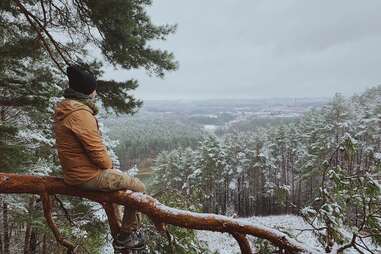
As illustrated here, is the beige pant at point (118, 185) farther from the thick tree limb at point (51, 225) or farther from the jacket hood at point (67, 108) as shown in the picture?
the jacket hood at point (67, 108)

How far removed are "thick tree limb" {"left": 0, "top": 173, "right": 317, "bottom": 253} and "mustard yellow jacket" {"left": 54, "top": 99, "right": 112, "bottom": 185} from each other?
0.20 m

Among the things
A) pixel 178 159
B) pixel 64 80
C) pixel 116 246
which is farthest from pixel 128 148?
pixel 116 246

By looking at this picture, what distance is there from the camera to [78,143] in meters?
2.95

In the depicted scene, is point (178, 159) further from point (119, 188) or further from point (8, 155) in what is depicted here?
point (119, 188)

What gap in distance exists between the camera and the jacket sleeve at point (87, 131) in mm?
2852

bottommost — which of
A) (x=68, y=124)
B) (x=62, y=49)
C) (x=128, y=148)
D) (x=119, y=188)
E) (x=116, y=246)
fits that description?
(x=128, y=148)

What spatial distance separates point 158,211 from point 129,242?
0.53 meters

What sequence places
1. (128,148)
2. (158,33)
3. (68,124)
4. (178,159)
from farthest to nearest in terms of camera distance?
(128,148) < (178,159) < (158,33) < (68,124)

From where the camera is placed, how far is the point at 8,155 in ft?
21.1

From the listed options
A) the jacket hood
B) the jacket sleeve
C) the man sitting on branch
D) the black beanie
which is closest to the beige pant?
the man sitting on branch

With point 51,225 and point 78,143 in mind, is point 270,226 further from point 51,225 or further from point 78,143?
point 51,225

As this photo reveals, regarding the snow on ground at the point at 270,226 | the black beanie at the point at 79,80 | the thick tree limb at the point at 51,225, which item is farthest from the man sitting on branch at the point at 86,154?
the snow on ground at the point at 270,226

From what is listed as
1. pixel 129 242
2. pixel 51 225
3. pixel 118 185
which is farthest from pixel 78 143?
pixel 129 242

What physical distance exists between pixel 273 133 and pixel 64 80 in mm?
34664
